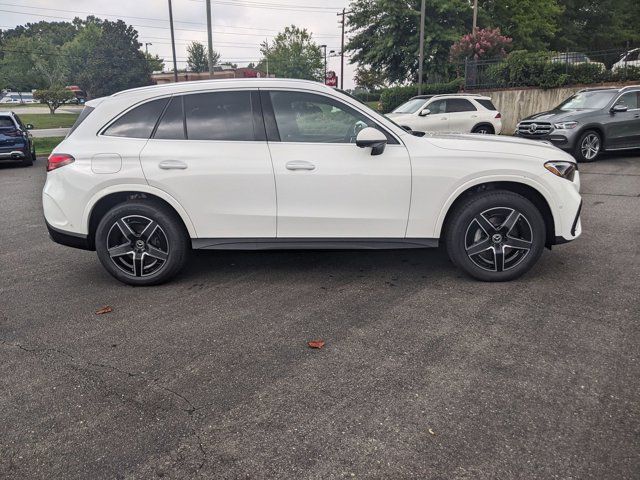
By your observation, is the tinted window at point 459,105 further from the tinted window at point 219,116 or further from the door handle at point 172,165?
the door handle at point 172,165

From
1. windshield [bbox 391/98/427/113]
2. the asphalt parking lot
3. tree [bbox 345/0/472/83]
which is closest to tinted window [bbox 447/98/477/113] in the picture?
windshield [bbox 391/98/427/113]

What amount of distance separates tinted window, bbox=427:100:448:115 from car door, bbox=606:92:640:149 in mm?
4266

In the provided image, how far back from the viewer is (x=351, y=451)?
235 centimetres

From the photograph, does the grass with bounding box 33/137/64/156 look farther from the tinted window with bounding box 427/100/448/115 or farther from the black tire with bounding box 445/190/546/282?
the black tire with bounding box 445/190/546/282

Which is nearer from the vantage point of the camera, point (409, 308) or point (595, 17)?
point (409, 308)

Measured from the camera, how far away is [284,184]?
432cm

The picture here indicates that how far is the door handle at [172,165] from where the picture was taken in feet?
14.2

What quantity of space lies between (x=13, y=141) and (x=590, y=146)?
49.9 feet

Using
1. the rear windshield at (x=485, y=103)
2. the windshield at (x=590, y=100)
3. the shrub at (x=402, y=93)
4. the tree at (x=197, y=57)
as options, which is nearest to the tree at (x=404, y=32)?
the shrub at (x=402, y=93)

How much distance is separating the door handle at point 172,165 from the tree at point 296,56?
60892 millimetres

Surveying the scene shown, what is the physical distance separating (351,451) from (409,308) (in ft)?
5.78

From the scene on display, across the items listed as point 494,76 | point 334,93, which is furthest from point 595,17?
point 334,93

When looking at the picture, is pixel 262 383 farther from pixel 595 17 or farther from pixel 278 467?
pixel 595 17

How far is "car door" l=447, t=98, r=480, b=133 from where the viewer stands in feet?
48.2
